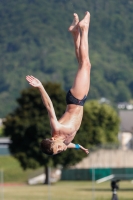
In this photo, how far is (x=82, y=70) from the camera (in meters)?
13.0

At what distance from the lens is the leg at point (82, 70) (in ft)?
42.5

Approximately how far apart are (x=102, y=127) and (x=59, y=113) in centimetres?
3947

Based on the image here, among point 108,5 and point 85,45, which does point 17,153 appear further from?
point 85,45

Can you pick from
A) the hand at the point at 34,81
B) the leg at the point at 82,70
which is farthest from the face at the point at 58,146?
the hand at the point at 34,81

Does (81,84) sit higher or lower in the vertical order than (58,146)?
higher

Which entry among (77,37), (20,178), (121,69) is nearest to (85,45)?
(77,37)

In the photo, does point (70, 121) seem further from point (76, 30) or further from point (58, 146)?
point (76, 30)

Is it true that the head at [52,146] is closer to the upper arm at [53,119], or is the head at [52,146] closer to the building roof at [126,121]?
the upper arm at [53,119]

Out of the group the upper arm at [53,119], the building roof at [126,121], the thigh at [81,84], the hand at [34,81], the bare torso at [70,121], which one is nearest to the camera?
the hand at [34,81]

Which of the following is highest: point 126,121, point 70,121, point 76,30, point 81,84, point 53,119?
point 76,30

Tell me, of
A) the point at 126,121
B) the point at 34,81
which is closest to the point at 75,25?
the point at 34,81

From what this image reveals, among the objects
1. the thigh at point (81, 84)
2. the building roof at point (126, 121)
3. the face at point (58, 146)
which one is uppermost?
the thigh at point (81, 84)

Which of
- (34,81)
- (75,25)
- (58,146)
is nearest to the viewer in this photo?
(34,81)

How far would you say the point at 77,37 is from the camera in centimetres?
1369
